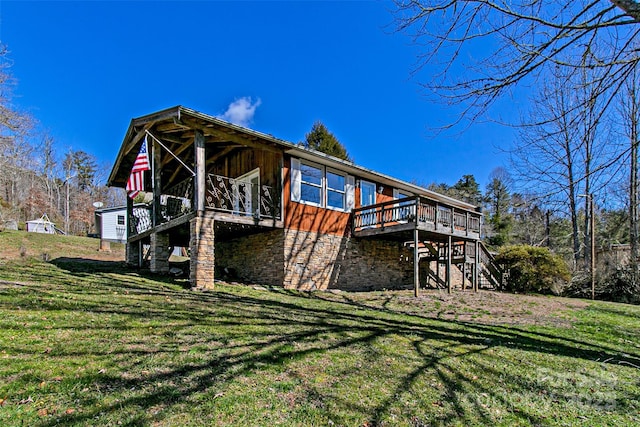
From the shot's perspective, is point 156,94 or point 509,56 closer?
point 509,56

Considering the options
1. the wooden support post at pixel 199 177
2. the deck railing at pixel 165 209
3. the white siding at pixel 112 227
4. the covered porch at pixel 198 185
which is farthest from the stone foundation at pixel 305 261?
the white siding at pixel 112 227

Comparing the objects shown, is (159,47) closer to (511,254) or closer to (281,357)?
(281,357)

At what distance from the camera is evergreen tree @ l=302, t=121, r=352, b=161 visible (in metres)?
28.4

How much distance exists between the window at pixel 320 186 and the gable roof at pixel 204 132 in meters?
0.27

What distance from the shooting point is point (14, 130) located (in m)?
17.8

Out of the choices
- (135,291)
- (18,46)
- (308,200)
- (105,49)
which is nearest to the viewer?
(135,291)

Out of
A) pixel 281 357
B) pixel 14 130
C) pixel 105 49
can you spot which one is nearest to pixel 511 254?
pixel 281 357

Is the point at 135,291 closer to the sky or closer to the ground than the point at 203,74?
closer to the ground

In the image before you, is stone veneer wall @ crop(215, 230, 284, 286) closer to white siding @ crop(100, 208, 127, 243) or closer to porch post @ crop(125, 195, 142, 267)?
porch post @ crop(125, 195, 142, 267)

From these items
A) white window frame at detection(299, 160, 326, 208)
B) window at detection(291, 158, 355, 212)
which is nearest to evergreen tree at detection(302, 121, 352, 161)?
window at detection(291, 158, 355, 212)

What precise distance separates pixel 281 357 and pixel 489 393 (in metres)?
2.43

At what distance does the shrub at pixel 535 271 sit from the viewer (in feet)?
49.4

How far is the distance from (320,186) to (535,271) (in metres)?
10.3

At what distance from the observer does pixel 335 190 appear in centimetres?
1311
